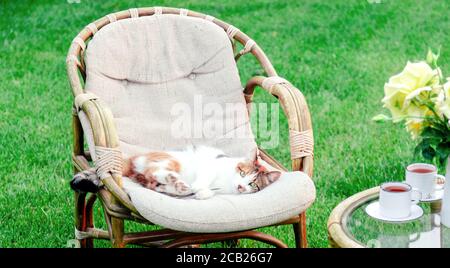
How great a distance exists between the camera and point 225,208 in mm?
2500

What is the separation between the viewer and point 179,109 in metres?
3.23

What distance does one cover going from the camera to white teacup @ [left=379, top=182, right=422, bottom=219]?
2.40 metres

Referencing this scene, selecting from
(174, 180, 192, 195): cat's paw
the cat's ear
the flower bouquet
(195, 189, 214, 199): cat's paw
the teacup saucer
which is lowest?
the teacup saucer

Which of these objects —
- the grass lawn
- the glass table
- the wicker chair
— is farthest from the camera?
the grass lawn

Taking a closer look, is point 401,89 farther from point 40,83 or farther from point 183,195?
point 40,83

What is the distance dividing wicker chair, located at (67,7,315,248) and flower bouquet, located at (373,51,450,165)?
20.8 inches

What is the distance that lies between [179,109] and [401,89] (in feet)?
4.04

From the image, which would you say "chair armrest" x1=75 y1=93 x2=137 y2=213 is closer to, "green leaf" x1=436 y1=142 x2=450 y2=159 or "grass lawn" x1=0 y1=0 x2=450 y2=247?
"grass lawn" x1=0 y1=0 x2=450 y2=247

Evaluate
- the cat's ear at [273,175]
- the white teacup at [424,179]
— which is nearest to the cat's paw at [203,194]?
the cat's ear at [273,175]

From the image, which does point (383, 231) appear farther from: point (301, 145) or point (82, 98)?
point (82, 98)

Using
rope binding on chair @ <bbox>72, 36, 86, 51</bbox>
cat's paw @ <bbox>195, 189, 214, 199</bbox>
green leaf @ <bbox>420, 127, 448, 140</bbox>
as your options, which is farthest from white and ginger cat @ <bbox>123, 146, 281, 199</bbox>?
green leaf @ <bbox>420, 127, 448, 140</bbox>

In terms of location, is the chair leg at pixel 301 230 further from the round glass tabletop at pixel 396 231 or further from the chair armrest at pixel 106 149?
the chair armrest at pixel 106 149

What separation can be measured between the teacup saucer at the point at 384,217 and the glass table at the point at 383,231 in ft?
0.04
